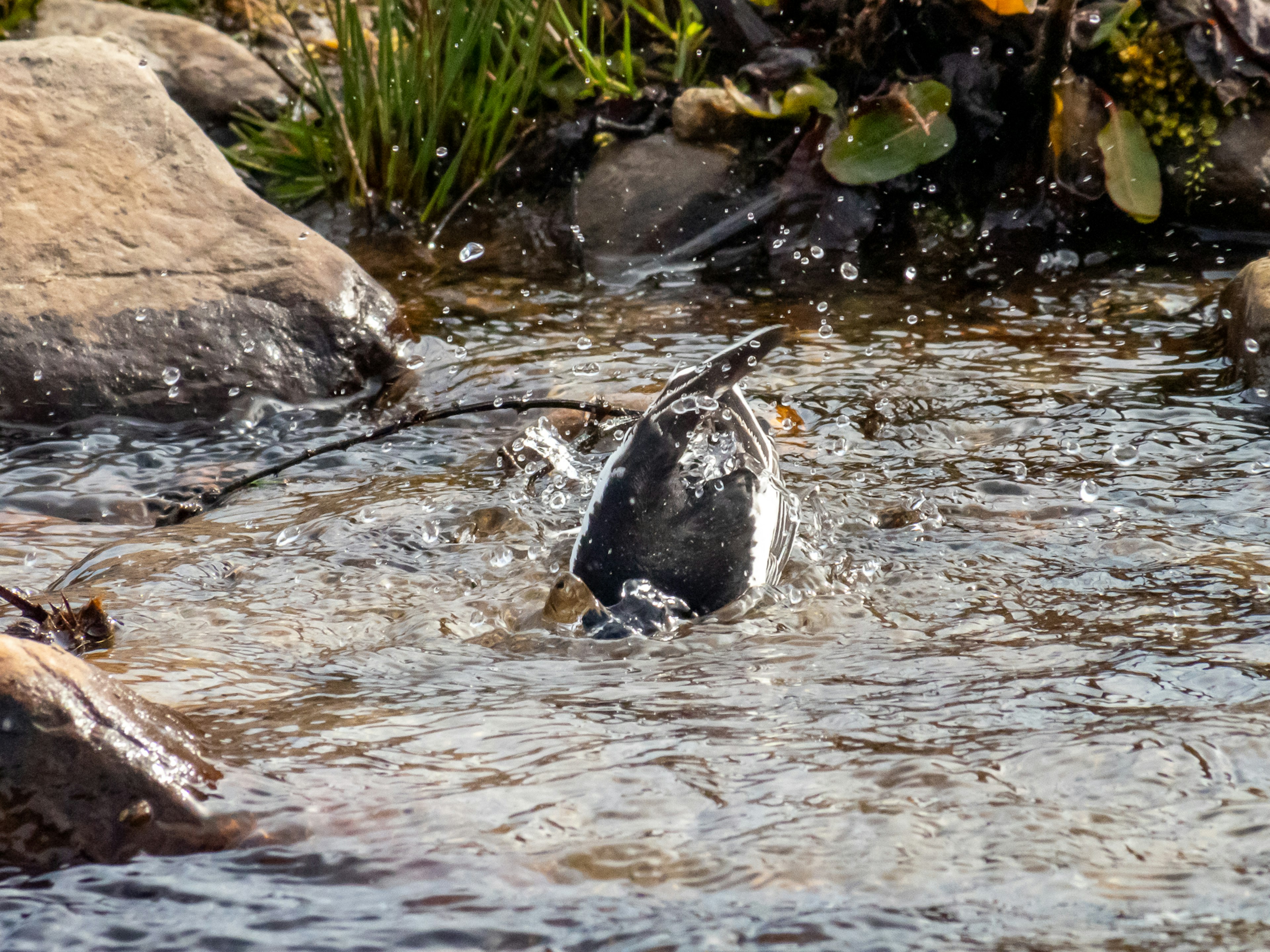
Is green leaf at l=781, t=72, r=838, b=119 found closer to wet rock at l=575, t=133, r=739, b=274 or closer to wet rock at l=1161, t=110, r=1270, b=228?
wet rock at l=575, t=133, r=739, b=274

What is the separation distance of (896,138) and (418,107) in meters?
2.14

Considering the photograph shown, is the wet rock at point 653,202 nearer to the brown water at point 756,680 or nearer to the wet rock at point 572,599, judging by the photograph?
the brown water at point 756,680

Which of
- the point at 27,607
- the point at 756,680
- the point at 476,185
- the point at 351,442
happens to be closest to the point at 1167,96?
the point at 476,185

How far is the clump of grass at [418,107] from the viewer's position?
5.51m

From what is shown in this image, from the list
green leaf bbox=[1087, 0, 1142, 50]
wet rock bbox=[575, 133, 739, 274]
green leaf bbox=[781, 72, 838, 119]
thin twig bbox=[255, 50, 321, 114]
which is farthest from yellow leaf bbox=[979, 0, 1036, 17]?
thin twig bbox=[255, 50, 321, 114]

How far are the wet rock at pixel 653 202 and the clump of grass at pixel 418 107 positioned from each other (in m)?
0.66

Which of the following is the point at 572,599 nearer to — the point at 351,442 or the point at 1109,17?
the point at 351,442

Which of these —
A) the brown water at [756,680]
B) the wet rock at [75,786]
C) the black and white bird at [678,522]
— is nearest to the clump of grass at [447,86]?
the brown water at [756,680]

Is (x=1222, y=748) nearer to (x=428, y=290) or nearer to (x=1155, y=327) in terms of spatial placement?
(x=1155, y=327)

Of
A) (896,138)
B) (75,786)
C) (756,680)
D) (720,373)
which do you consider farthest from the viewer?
(896,138)

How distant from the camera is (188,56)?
22.0 ft

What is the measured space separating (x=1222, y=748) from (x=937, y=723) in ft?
1.33

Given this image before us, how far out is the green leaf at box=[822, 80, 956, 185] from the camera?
505cm

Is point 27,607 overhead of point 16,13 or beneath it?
beneath
